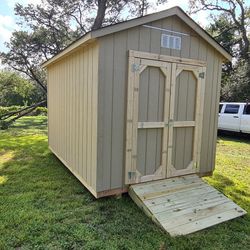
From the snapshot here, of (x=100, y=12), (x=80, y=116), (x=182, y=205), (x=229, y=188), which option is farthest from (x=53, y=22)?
(x=182, y=205)

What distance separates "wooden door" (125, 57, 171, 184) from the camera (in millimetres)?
3809

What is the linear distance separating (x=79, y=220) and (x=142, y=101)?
6.63ft

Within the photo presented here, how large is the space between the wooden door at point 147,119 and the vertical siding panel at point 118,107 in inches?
4.0

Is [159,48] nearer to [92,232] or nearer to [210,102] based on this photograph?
[210,102]

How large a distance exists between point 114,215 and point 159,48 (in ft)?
8.93

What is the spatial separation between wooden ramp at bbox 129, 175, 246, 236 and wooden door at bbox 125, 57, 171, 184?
10.1 inches

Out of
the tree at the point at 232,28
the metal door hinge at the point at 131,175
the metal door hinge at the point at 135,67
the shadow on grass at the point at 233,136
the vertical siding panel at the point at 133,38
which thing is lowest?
the shadow on grass at the point at 233,136

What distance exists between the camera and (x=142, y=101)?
3924mm

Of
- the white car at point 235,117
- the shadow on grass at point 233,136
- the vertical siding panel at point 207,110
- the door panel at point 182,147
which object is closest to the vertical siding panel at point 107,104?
the door panel at point 182,147

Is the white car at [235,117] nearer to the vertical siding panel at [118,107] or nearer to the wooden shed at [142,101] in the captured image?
the wooden shed at [142,101]

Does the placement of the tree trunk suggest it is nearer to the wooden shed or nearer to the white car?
the white car

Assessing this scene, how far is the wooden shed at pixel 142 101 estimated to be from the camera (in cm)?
364

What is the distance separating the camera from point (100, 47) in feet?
11.4

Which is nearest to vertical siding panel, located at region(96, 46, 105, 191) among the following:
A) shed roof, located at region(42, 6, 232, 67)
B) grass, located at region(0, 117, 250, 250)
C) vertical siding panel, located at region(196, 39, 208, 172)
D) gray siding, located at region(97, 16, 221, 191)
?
gray siding, located at region(97, 16, 221, 191)
